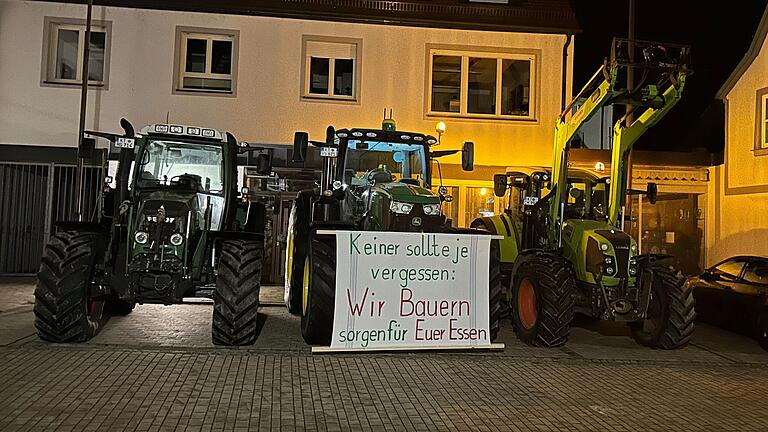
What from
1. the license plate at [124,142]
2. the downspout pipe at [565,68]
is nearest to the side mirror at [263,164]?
the license plate at [124,142]

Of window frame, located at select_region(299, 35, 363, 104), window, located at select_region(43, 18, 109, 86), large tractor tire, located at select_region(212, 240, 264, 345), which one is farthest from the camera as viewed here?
window frame, located at select_region(299, 35, 363, 104)

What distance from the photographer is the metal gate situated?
47.7ft

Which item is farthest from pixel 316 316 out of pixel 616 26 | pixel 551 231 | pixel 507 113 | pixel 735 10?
pixel 735 10

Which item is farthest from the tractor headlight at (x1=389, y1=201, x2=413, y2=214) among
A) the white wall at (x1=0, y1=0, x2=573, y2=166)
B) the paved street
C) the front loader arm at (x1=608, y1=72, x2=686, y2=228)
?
the white wall at (x1=0, y1=0, x2=573, y2=166)

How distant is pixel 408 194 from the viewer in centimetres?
804

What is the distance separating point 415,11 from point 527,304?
883 centimetres

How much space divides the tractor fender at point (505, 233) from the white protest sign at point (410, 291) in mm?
2817

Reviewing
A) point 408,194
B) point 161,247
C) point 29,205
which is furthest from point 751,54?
point 29,205

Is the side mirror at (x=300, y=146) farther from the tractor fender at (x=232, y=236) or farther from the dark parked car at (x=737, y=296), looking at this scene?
the dark parked car at (x=737, y=296)

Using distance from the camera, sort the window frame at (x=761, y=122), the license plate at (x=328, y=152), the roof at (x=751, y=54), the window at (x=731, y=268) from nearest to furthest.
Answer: the license plate at (x=328, y=152) → the window at (x=731, y=268) → the window frame at (x=761, y=122) → the roof at (x=751, y=54)

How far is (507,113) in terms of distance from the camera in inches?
614

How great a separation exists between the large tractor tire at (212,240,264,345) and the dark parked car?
6735mm

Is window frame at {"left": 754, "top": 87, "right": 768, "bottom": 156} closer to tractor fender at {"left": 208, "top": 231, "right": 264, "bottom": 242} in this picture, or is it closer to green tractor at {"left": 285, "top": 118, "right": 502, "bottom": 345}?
green tractor at {"left": 285, "top": 118, "right": 502, "bottom": 345}

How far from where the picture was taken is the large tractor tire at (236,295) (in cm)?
739
